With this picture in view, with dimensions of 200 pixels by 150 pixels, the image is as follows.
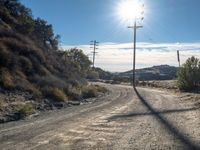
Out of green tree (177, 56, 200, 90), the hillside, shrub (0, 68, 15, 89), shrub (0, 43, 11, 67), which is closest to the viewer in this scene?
the hillside

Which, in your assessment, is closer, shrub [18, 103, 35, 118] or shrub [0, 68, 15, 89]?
shrub [18, 103, 35, 118]

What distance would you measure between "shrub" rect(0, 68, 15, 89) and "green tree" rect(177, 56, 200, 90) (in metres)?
32.1

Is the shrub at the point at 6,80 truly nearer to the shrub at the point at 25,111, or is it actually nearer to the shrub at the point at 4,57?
the shrub at the point at 4,57

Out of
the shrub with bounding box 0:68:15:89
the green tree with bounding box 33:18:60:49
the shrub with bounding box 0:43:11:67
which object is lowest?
the shrub with bounding box 0:68:15:89

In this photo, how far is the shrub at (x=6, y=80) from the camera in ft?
81.4

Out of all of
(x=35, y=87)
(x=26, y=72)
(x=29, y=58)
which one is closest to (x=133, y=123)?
(x=35, y=87)

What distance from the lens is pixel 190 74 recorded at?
53.5 m

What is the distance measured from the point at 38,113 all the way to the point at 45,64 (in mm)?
18101

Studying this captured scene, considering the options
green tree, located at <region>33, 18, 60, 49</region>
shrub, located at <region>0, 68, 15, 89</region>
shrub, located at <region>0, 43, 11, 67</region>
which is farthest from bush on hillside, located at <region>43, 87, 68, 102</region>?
green tree, located at <region>33, 18, 60, 49</region>

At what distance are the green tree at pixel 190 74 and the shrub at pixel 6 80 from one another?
32.1m

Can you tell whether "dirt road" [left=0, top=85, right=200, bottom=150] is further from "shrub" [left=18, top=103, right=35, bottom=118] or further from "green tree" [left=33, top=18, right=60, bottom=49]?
"green tree" [left=33, top=18, right=60, bottom=49]

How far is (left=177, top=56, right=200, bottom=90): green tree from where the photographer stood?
52.8 metres

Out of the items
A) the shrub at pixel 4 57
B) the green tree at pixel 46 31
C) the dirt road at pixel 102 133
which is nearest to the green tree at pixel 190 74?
the green tree at pixel 46 31

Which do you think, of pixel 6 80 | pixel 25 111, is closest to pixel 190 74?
pixel 6 80
